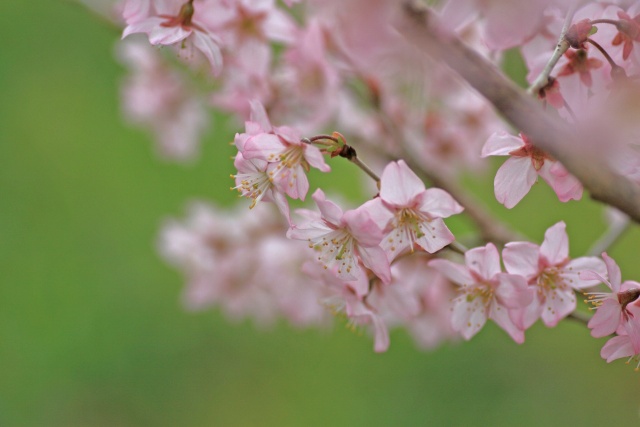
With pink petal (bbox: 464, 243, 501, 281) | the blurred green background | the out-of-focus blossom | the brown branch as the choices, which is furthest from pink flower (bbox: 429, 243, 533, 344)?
the blurred green background

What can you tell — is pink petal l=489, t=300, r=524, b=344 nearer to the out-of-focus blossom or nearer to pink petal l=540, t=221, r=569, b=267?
pink petal l=540, t=221, r=569, b=267

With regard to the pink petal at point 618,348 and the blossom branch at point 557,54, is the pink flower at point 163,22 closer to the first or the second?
the blossom branch at point 557,54

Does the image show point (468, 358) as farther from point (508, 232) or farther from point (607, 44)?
point (607, 44)

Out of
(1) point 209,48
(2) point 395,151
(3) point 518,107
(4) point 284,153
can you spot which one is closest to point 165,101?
(2) point 395,151

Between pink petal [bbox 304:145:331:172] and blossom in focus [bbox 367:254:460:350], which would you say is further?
blossom in focus [bbox 367:254:460:350]

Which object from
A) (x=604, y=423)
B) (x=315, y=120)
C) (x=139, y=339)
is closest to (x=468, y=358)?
(x=604, y=423)

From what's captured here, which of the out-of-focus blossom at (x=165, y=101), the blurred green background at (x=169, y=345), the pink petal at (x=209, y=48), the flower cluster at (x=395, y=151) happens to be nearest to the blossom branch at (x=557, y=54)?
the flower cluster at (x=395, y=151)
